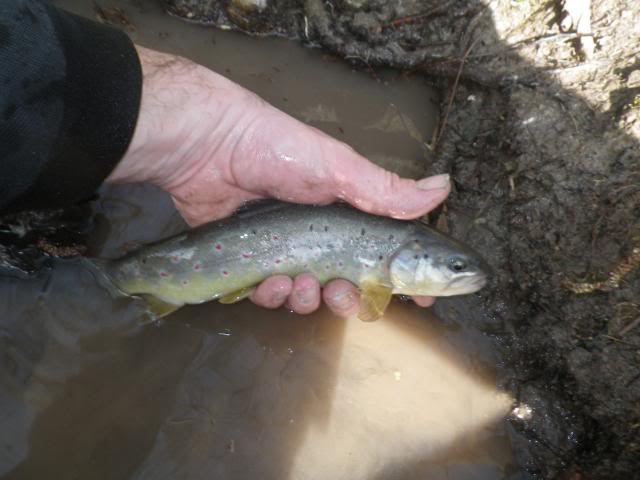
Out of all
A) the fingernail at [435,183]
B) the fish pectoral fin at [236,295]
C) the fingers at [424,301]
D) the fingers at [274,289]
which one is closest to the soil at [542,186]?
the fingers at [424,301]

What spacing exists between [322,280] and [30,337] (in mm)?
2020

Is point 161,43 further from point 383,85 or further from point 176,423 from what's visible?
point 176,423

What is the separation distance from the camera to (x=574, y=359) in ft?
9.27

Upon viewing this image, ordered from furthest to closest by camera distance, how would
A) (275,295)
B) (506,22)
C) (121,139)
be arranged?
(506,22)
(275,295)
(121,139)

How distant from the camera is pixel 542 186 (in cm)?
311

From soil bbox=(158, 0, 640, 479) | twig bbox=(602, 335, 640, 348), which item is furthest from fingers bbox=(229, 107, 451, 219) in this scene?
twig bbox=(602, 335, 640, 348)

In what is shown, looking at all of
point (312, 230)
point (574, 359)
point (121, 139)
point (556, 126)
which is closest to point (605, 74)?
point (556, 126)

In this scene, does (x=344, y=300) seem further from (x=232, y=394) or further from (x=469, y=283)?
(x=232, y=394)

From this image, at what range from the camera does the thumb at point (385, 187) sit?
2865 millimetres

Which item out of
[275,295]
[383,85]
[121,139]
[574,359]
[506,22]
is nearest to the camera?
[121,139]

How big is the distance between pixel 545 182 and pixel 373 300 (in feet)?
4.55

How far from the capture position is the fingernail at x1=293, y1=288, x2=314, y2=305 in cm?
305

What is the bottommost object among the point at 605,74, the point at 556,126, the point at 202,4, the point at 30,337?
the point at 30,337

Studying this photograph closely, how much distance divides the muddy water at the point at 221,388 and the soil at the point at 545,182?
340 mm
